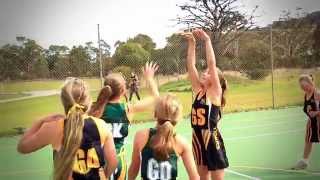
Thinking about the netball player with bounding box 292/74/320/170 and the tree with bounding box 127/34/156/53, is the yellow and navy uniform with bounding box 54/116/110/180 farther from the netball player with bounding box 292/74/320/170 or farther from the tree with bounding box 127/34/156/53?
the tree with bounding box 127/34/156/53

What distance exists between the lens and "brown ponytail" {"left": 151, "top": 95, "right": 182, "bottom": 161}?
2941mm

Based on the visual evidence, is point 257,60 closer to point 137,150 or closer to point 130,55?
point 130,55

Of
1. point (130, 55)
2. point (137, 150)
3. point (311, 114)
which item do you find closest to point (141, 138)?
point (137, 150)

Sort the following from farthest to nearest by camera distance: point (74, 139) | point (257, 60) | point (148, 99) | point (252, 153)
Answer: point (257, 60) → point (252, 153) → point (148, 99) → point (74, 139)

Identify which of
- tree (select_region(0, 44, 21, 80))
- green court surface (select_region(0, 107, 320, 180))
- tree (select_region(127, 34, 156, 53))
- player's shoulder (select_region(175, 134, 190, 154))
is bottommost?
green court surface (select_region(0, 107, 320, 180))

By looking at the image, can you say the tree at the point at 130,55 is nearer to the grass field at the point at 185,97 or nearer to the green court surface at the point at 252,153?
the grass field at the point at 185,97

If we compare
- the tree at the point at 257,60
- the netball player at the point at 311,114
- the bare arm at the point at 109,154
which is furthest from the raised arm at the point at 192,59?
the tree at the point at 257,60

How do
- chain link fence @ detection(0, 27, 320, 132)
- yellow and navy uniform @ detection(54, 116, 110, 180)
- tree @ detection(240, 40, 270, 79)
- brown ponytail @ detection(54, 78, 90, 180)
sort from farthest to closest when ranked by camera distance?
tree @ detection(240, 40, 270, 79), chain link fence @ detection(0, 27, 320, 132), yellow and navy uniform @ detection(54, 116, 110, 180), brown ponytail @ detection(54, 78, 90, 180)

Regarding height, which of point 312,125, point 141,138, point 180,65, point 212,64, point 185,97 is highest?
point 180,65

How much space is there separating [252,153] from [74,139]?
17.8ft

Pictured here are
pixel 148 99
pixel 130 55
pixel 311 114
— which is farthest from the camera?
pixel 130 55

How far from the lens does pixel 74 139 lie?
2.73 m

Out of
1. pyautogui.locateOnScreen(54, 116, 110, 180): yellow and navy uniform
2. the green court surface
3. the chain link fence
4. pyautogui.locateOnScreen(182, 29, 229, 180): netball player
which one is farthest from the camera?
the chain link fence

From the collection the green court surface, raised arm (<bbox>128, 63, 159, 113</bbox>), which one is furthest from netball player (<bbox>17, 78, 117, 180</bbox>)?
the green court surface
